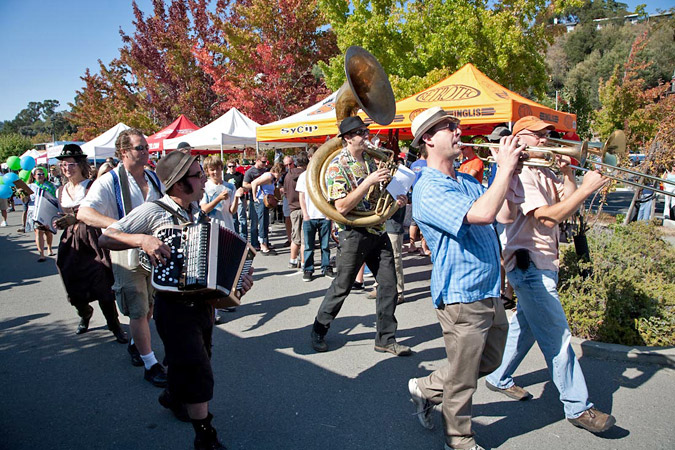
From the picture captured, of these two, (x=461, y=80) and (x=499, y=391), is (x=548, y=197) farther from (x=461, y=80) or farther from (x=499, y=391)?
(x=461, y=80)

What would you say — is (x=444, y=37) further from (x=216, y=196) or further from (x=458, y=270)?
(x=458, y=270)

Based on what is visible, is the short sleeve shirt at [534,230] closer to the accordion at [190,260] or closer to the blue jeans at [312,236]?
the accordion at [190,260]

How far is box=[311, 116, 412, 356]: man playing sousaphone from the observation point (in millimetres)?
4012

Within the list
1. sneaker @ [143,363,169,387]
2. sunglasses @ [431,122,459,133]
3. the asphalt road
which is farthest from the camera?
sneaker @ [143,363,169,387]

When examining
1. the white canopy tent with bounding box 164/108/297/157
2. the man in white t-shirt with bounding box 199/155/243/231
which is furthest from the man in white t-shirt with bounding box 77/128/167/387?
the white canopy tent with bounding box 164/108/297/157

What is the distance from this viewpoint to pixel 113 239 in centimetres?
270

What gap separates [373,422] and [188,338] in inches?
55.0

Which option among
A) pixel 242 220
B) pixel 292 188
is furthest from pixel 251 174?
pixel 292 188

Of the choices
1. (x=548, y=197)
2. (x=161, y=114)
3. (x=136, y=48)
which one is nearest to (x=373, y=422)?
(x=548, y=197)

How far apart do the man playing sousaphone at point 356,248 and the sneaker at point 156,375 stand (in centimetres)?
137

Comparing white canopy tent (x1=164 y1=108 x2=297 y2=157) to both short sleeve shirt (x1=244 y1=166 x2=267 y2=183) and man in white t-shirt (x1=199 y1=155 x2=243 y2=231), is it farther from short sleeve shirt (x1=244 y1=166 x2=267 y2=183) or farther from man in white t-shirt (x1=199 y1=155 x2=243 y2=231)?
man in white t-shirt (x1=199 y1=155 x2=243 y2=231)

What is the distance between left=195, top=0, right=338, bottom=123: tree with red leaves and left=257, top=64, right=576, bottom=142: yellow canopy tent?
25.4ft

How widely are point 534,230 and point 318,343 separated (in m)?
2.28

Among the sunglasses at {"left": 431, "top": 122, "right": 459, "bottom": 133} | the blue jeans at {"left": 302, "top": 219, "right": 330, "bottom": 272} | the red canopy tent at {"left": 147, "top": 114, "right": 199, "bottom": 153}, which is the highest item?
the red canopy tent at {"left": 147, "top": 114, "right": 199, "bottom": 153}
